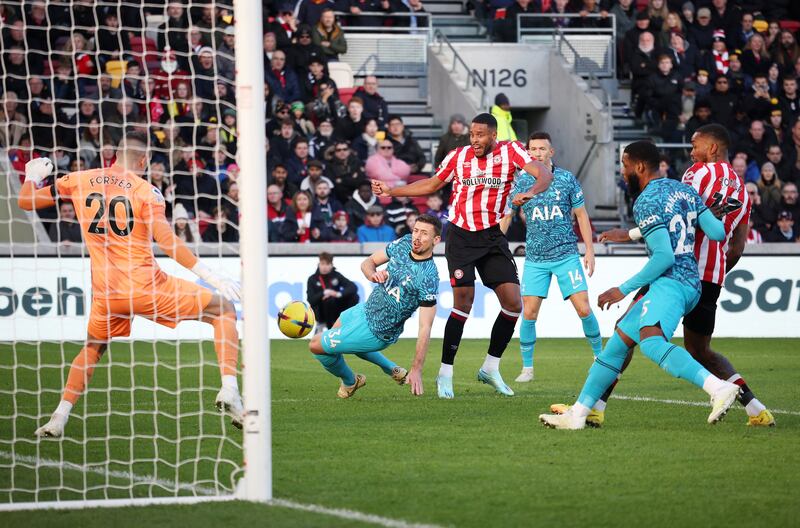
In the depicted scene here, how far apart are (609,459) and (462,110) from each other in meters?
16.0

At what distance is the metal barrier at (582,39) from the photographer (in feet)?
79.8

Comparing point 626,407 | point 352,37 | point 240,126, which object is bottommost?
point 626,407

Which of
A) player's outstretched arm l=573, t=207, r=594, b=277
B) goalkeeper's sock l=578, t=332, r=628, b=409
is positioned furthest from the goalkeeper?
player's outstretched arm l=573, t=207, r=594, b=277

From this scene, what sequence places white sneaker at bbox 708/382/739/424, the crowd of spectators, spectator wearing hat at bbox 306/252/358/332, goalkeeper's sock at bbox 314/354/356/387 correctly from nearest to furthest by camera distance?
white sneaker at bbox 708/382/739/424 → goalkeeper's sock at bbox 314/354/356/387 → the crowd of spectators → spectator wearing hat at bbox 306/252/358/332

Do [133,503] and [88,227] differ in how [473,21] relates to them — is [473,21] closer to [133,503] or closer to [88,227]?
[88,227]

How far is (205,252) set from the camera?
55.9ft

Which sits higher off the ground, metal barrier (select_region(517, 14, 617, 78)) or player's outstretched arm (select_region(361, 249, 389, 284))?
metal barrier (select_region(517, 14, 617, 78))

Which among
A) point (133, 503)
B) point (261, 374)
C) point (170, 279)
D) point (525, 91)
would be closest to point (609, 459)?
point (261, 374)

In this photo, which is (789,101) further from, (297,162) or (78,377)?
(78,377)

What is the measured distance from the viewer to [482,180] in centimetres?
1034

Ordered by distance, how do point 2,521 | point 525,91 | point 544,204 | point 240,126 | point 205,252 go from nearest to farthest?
1. point 2,521
2. point 240,126
3. point 544,204
4. point 205,252
5. point 525,91

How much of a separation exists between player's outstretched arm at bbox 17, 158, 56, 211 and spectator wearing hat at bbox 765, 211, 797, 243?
14.8 m

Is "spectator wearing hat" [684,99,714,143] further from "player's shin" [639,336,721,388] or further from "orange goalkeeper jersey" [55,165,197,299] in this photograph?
"orange goalkeeper jersey" [55,165,197,299]

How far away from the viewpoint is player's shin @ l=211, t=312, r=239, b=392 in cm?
789
